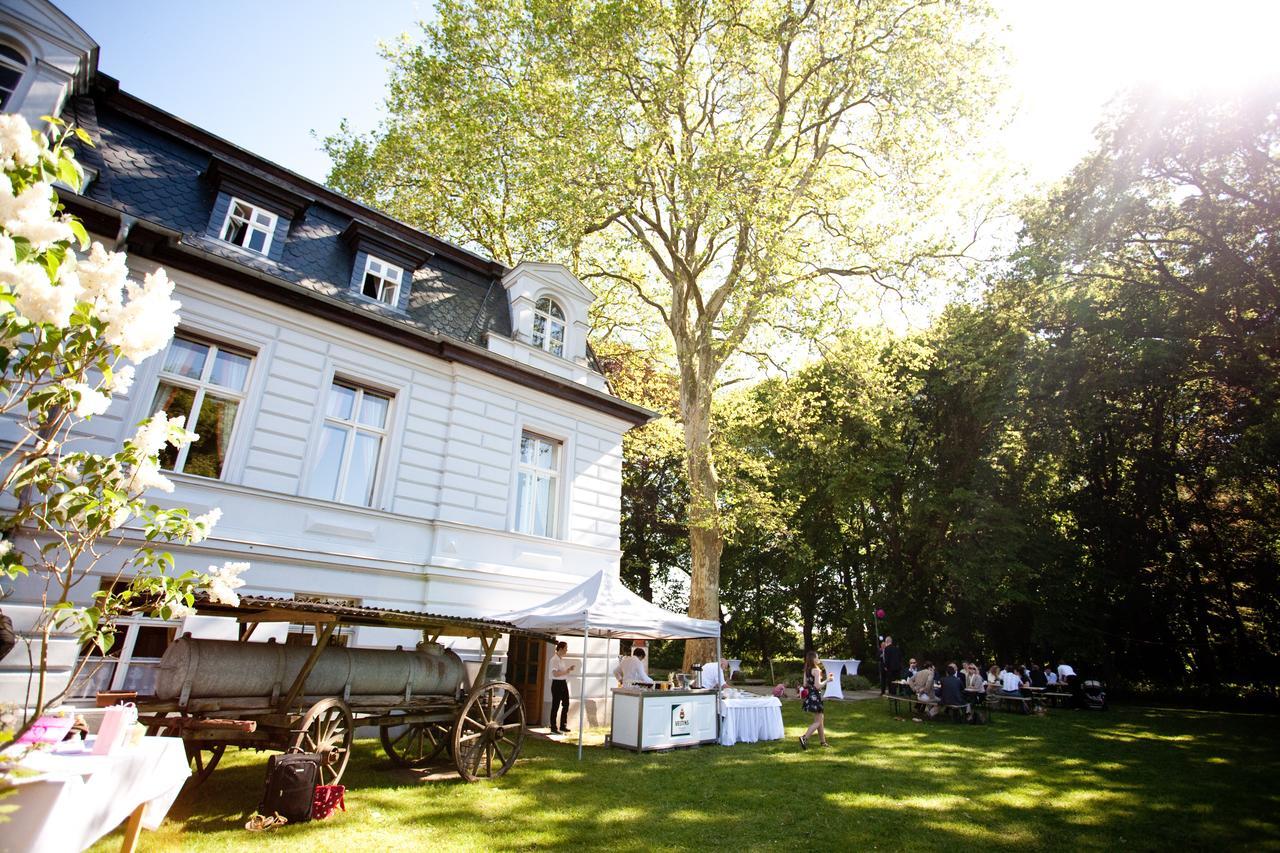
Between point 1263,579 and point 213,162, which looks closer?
point 213,162

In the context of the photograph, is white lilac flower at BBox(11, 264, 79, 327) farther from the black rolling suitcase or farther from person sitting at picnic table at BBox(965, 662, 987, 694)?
person sitting at picnic table at BBox(965, 662, 987, 694)

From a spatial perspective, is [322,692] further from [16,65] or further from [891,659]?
[891,659]

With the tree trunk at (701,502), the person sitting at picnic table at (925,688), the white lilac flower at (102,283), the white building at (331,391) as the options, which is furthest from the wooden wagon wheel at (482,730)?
the person sitting at picnic table at (925,688)

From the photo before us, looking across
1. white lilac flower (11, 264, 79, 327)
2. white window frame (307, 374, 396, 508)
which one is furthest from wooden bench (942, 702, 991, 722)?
white lilac flower (11, 264, 79, 327)

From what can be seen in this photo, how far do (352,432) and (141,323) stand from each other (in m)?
9.34

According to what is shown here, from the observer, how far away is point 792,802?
25.6 feet

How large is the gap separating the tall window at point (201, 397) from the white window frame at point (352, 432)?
4.25 ft

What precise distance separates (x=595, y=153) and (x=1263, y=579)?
26.1 meters

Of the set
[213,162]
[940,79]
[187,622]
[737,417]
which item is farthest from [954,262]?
[187,622]

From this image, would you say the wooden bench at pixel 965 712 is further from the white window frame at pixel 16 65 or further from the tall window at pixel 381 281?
the white window frame at pixel 16 65

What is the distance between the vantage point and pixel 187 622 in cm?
863

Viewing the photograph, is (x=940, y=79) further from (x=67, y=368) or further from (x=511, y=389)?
(x=67, y=368)

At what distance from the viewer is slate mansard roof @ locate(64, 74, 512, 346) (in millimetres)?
10117

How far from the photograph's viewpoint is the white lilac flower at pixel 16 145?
2531mm
